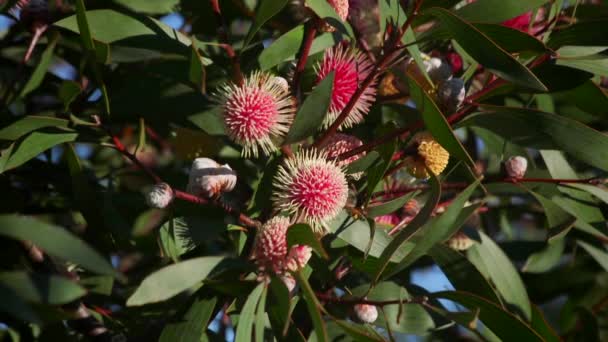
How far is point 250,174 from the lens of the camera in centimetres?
164

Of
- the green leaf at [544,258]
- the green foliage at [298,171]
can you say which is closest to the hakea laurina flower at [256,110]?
the green foliage at [298,171]

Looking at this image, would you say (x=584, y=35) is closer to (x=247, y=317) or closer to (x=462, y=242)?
(x=462, y=242)

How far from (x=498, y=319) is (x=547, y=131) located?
1.00 feet

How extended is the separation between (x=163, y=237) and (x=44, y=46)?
654 millimetres

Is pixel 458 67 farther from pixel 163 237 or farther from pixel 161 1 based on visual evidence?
pixel 163 237

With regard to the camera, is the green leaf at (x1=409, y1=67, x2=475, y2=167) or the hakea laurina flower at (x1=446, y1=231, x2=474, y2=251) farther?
the hakea laurina flower at (x1=446, y1=231, x2=474, y2=251)

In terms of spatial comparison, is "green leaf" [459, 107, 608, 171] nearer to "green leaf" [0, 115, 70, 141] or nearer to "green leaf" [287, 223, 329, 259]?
"green leaf" [287, 223, 329, 259]

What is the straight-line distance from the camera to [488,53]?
108 centimetres

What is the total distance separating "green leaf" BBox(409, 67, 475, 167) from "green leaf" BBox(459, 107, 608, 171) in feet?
0.45

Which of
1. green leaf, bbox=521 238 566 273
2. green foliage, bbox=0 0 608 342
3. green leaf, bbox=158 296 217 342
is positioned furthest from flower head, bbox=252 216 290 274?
green leaf, bbox=521 238 566 273

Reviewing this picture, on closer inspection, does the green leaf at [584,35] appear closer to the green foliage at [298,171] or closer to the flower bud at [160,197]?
the green foliage at [298,171]

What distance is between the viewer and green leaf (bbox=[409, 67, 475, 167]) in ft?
3.51

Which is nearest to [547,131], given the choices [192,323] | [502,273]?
[502,273]

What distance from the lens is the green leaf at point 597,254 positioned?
167 cm
